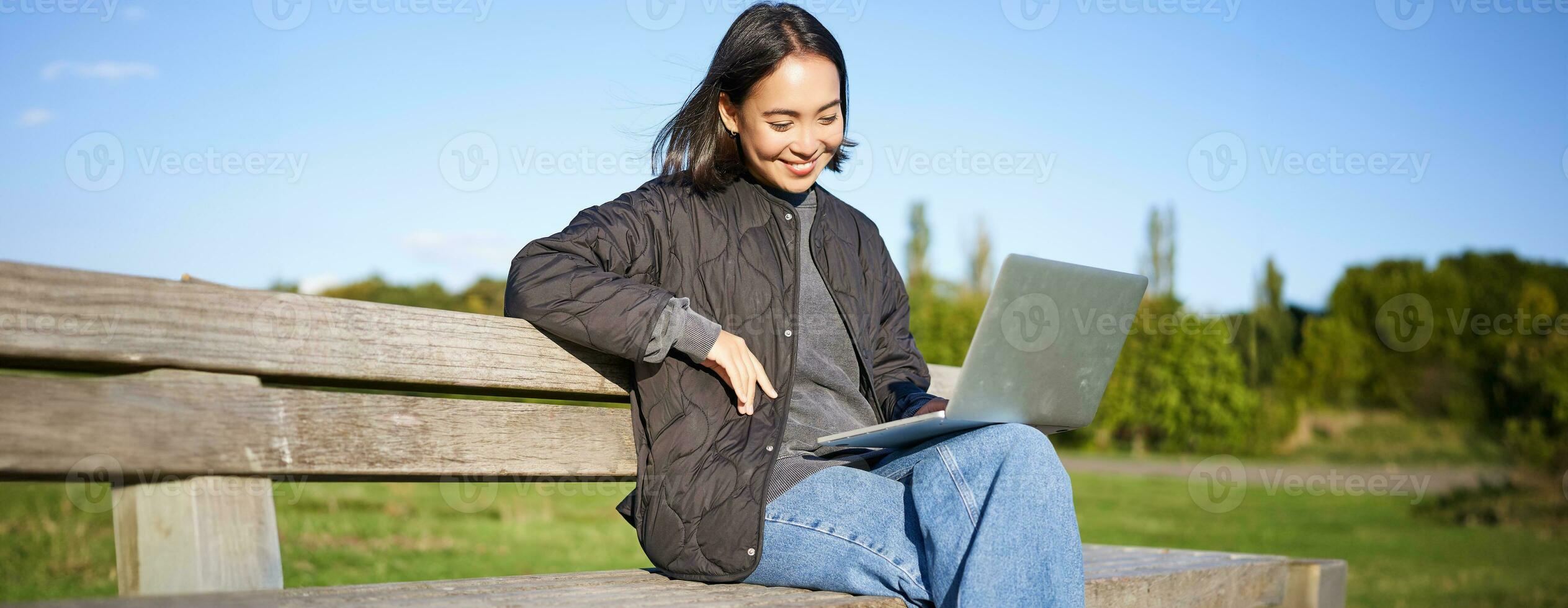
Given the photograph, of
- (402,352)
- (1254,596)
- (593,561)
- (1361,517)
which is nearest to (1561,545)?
(1361,517)

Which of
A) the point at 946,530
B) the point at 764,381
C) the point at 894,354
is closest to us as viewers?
the point at 946,530

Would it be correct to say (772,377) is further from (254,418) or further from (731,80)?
(254,418)

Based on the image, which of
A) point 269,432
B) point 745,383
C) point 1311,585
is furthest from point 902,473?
point 1311,585

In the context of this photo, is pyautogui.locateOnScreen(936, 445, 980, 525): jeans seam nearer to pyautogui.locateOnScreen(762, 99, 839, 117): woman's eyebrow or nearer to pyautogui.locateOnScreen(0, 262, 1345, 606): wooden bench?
pyautogui.locateOnScreen(0, 262, 1345, 606): wooden bench

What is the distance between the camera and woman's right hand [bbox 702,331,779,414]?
2.14 metres

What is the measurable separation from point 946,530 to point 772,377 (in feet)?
1.63

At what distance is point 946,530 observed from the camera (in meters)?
1.98

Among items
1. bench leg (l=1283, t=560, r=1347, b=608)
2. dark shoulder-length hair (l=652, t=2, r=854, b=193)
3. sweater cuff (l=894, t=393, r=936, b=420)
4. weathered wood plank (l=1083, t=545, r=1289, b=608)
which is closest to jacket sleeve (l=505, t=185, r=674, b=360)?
dark shoulder-length hair (l=652, t=2, r=854, b=193)

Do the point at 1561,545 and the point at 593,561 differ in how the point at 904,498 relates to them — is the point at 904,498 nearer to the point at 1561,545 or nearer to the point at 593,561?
the point at 593,561

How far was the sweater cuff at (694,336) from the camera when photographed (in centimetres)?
212

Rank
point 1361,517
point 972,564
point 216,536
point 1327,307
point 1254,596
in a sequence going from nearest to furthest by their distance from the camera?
point 216,536, point 972,564, point 1254,596, point 1361,517, point 1327,307

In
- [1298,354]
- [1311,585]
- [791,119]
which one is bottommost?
[1298,354]

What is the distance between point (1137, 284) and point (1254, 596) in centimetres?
121

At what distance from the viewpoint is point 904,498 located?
7.18 ft
